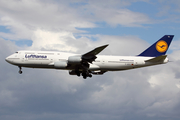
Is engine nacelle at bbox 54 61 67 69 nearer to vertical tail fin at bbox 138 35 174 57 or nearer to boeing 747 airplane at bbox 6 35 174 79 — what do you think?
boeing 747 airplane at bbox 6 35 174 79

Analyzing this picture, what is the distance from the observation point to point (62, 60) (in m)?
52.5

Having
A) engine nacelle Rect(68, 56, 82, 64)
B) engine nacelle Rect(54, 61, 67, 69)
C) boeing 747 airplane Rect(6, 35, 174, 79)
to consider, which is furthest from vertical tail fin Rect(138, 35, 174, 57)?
engine nacelle Rect(54, 61, 67, 69)

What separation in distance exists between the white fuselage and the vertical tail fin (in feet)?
7.74

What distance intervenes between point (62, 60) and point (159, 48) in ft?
64.3

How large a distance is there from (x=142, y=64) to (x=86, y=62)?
10.9m

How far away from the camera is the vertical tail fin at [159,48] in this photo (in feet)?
186

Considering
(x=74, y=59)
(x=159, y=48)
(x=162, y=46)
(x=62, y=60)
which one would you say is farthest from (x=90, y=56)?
(x=162, y=46)

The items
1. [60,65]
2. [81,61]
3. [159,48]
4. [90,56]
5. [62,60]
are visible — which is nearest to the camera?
[90,56]

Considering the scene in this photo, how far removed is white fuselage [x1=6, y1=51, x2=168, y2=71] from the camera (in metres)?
52.2

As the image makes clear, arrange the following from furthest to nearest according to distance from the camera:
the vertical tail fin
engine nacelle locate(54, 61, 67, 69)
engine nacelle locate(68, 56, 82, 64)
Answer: the vertical tail fin → engine nacelle locate(54, 61, 67, 69) → engine nacelle locate(68, 56, 82, 64)

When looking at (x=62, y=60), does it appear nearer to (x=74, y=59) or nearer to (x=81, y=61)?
(x=74, y=59)

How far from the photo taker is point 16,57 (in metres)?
53.2

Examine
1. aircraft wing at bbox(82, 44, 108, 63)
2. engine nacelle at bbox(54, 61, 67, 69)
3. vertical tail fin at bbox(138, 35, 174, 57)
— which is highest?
vertical tail fin at bbox(138, 35, 174, 57)

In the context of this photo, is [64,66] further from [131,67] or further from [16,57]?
[131,67]
